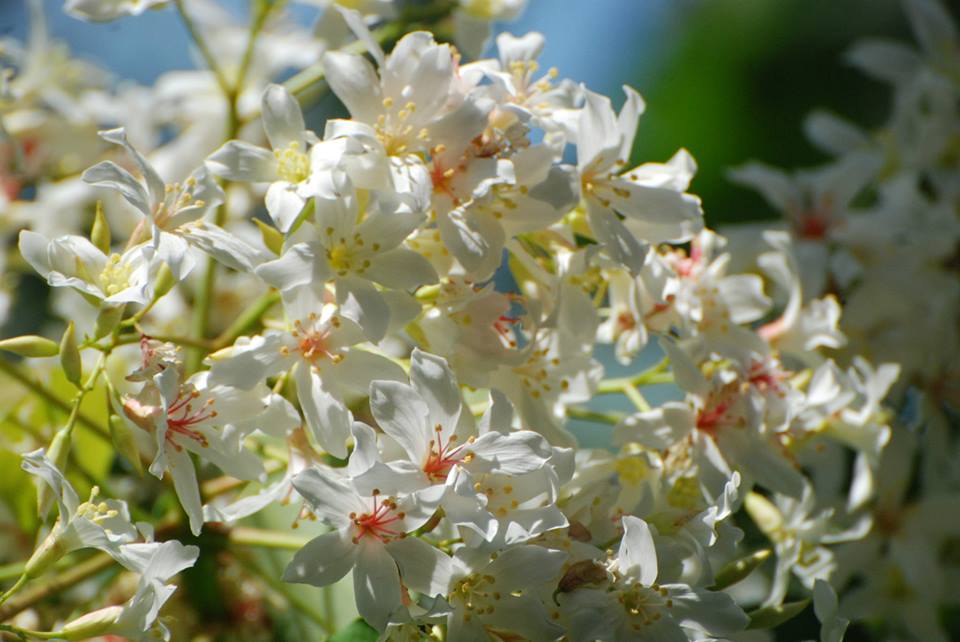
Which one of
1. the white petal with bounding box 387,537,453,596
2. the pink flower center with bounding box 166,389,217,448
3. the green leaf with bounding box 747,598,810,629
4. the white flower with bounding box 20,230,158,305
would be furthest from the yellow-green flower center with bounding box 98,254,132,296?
the green leaf with bounding box 747,598,810,629

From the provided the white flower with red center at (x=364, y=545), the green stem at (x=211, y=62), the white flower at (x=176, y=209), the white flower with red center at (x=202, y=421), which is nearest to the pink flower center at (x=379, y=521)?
the white flower with red center at (x=364, y=545)

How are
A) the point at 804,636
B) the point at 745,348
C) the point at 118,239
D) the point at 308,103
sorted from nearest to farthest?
the point at 745,348, the point at 308,103, the point at 804,636, the point at 118,239

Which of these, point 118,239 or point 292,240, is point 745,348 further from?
point 118,239


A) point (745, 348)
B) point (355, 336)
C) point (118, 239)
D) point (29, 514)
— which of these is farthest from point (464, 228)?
point (118, 239)

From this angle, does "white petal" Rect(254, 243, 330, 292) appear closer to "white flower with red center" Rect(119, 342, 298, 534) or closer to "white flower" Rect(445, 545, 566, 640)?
"white flower with red center" Rect(119, 342, 298, 534)

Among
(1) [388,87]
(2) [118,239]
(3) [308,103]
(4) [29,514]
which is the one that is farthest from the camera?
(2) [118,239]

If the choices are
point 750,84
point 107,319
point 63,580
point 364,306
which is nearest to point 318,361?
point 364,306
